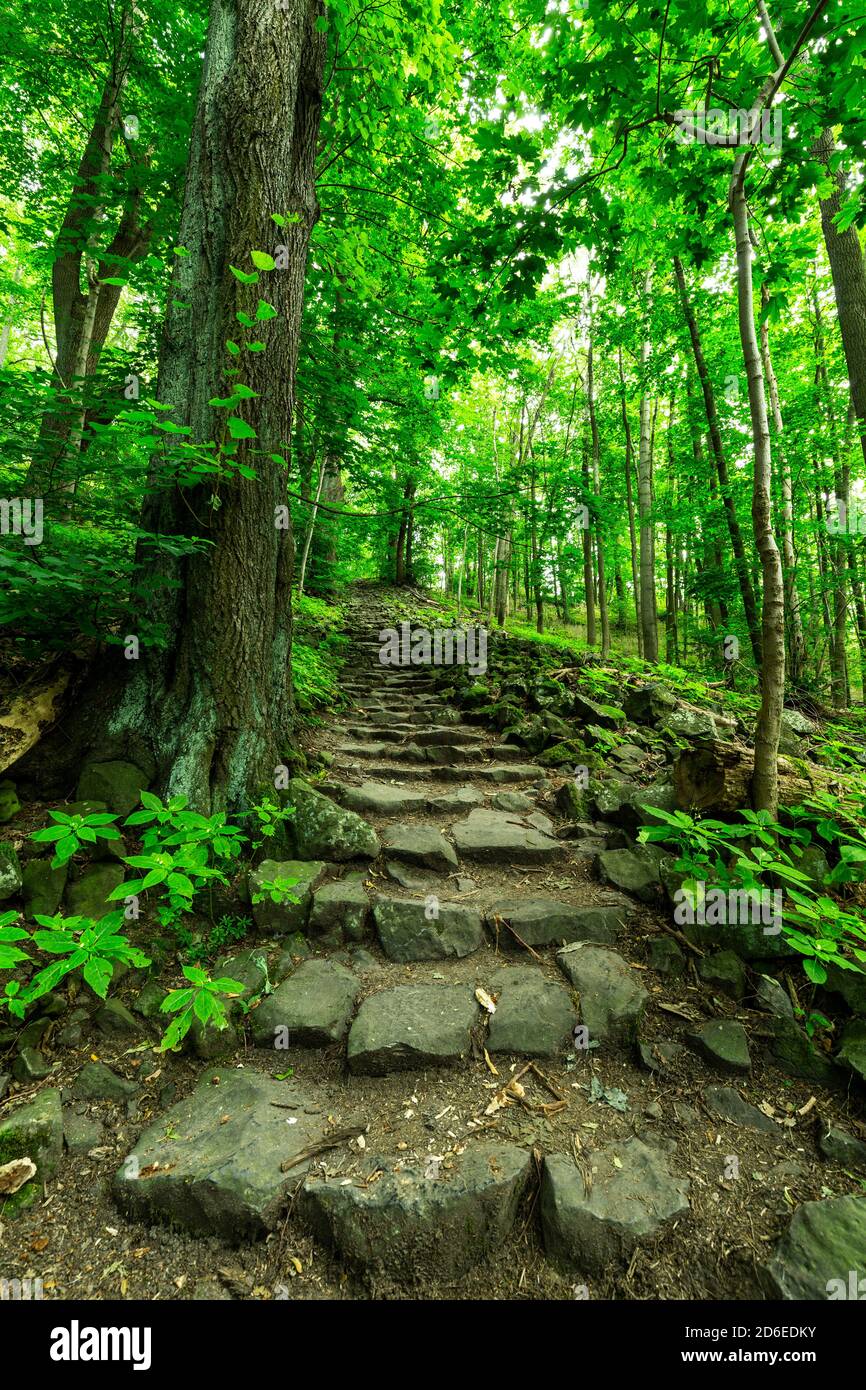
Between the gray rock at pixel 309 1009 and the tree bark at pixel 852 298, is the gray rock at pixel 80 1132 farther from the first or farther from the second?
the tree bark at pixel 852 298

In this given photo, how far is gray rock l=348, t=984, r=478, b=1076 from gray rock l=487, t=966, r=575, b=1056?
14 cm

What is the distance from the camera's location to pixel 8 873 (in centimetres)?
249

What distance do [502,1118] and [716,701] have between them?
18.8 ft

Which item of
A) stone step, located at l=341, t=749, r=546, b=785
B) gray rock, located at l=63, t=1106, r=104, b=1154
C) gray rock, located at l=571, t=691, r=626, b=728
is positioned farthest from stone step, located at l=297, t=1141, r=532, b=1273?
gray rock, located at l=571, t=691, r=626, b=728

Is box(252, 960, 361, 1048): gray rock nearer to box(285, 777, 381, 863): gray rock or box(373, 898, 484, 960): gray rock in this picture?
box(373, 898, 484, 960): gray rock

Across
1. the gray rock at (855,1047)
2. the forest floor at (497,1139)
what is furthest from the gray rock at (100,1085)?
the gray rock at (855,1047)

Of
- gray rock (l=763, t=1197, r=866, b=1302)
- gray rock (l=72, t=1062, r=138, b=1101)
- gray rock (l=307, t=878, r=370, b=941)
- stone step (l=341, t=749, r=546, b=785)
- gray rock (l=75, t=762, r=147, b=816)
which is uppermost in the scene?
gray rock (l=75, t=762, r=147, b=816)

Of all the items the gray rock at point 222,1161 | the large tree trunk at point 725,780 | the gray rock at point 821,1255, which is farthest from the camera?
the large tree trunk at point 725,780

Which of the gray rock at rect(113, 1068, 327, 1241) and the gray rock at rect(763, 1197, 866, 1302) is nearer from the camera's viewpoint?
the gray rock at rect(763, 1197, 866, 1302)

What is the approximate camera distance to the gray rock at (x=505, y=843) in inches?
145

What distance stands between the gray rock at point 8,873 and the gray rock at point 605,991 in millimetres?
2831

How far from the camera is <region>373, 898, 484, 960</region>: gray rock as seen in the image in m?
2.92

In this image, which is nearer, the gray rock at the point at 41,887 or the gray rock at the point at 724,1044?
the gray rock at the point at 724,1044
